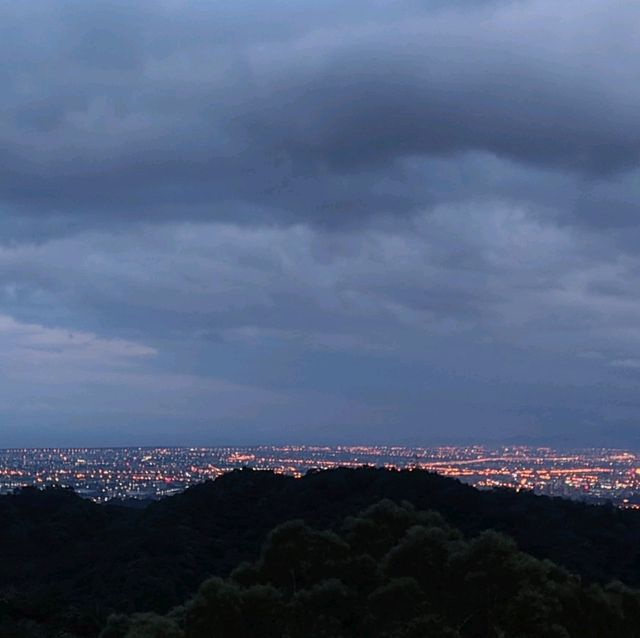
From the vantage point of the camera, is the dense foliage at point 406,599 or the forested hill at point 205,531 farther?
the forested hill at point 205,531

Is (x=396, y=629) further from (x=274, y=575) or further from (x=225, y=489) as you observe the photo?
(x=225, y=489)

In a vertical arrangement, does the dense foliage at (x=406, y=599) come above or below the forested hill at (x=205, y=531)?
above

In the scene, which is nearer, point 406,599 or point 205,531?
point 406,599

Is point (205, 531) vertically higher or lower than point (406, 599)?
lower

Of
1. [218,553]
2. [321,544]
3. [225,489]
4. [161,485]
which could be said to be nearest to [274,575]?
[321,544]
